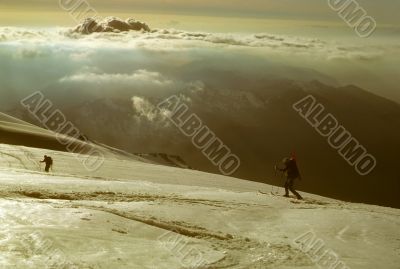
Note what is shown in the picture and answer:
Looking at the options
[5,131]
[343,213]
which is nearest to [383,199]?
[5,131]

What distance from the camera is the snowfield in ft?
25.5

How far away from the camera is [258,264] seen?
8305mm

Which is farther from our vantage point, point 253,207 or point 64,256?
point 253,207

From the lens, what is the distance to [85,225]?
29.7 feet

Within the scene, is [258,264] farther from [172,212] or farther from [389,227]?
[389,227]

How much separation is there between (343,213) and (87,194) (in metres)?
5.77

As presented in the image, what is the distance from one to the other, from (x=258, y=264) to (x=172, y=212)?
3349mm

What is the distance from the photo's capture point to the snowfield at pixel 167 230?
7758 mm

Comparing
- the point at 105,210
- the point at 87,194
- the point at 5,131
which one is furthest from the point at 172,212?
the point at 5,131

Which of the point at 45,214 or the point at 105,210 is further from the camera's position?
the point at 105,210

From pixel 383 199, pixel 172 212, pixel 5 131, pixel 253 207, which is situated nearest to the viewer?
pixel 172 212

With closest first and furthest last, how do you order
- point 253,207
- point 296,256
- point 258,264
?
1. point 258,264
2. point 296,256
3. point 253,207

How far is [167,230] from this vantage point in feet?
31.8

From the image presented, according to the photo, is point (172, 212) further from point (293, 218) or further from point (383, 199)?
point (383, 199)
